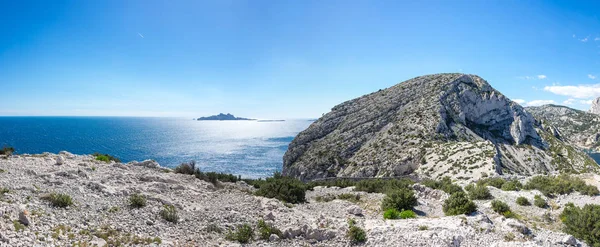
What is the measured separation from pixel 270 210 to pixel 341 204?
4.75 meters

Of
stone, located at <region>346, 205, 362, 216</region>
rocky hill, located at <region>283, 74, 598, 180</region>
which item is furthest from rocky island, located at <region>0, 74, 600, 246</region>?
rocky hill, located at <region>283, 74, 598, 180</region>

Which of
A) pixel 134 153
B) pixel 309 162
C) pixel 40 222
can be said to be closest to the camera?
Result: pixel 40 222

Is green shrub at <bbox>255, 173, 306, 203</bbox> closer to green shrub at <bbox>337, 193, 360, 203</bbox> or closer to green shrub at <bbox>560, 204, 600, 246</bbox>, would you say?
green shrub at <bbox>337, 193, 360, 203</bbox>

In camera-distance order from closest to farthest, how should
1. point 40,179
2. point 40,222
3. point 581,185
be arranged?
1. point 40,222
2. point 40,179
3. point 581,185

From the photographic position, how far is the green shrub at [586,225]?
1136 centimetres

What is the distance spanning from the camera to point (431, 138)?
184 feet

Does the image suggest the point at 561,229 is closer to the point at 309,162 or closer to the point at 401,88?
the point at 309,162

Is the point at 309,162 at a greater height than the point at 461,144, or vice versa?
the point at 461,144

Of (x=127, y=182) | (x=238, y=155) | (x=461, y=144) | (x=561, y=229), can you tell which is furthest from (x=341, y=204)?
(x=238, y=155)

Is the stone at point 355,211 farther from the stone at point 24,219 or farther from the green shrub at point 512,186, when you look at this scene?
the green shrub at point 512,186

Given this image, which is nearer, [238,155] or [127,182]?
[127,182]

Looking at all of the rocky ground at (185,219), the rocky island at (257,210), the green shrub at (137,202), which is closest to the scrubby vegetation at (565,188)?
the rocky island at (257,210)

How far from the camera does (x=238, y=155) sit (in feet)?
352

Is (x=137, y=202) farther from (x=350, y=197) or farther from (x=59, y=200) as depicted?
(x=350, y=197)
